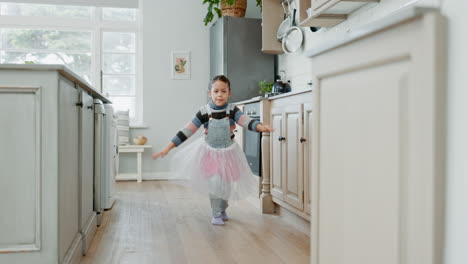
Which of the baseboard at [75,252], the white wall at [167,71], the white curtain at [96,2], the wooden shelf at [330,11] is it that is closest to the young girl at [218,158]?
the wooden shelf at [330,11]

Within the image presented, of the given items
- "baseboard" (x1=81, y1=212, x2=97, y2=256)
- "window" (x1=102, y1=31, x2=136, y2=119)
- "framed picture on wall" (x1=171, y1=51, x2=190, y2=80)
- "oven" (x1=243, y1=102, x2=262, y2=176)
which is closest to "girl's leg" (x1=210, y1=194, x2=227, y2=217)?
"oven" (x1=243, y1=102, x2=262, y2=176)

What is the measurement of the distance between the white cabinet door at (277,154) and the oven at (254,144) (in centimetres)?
20

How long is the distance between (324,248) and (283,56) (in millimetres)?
3754

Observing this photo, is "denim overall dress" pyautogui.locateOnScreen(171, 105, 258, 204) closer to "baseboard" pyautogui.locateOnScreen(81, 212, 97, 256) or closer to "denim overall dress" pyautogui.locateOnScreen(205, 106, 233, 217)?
"denim overall dress" pyautogui.locateOnScreen(205, 106, 233, 217)

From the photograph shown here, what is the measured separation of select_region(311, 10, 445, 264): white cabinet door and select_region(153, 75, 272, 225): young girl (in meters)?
1.86

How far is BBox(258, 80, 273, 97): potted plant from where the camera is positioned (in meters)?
4.53

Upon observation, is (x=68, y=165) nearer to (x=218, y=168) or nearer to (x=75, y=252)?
(x=75, y=252)

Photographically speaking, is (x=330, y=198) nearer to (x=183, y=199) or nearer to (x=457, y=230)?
(x=457, y=230)

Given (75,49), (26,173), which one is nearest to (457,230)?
(26,173)

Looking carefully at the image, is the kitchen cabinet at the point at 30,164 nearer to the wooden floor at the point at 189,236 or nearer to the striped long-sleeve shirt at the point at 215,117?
the wooden floor at the point at 189,236

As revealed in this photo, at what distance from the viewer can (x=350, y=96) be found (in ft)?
3.25

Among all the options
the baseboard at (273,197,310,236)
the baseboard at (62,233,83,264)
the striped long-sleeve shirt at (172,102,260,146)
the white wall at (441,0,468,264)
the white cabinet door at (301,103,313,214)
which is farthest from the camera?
the striped long-sleeve shirt at (172,102,260,146)

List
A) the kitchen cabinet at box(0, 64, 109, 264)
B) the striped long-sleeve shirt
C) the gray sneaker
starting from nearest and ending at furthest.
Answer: the kitchen cabinet at box(0, 64, 109, 264)
the gray sneaker
the striped long-sleeve shirt

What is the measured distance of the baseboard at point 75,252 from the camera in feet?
5.87
